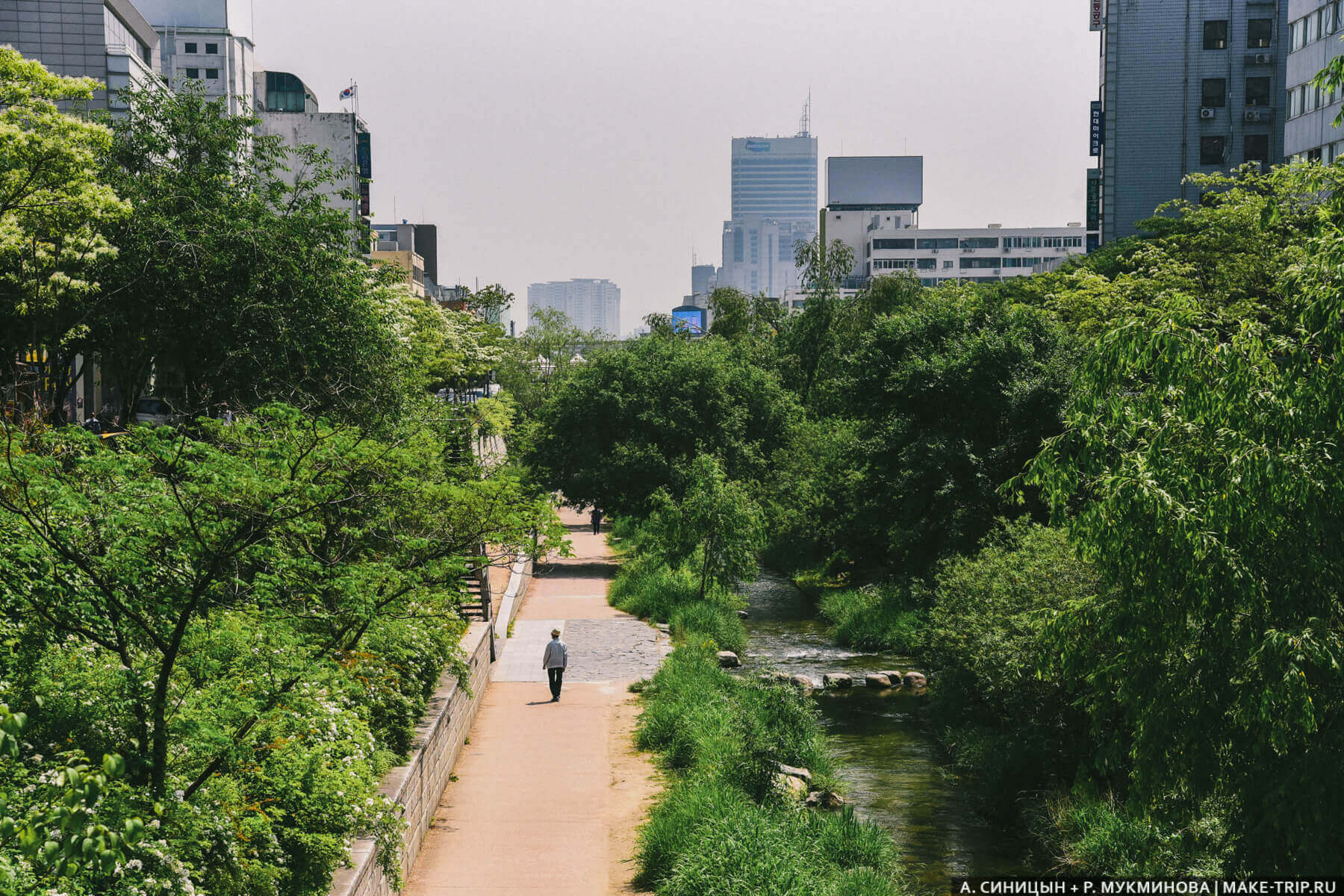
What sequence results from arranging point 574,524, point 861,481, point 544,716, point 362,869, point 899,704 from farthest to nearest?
point 574,524
point 861,481
point 899,704
point 544,716
point 362,869

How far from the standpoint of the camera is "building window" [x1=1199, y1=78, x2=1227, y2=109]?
228 feet

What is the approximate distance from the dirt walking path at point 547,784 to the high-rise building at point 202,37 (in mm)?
81384

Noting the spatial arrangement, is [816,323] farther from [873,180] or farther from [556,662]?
[873,180]

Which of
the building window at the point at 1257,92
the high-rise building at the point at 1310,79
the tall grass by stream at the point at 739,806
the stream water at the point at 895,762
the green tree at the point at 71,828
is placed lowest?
the stream water at the point at 895,762

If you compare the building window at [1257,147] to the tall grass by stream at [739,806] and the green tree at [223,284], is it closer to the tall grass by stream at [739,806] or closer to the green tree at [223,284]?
the tall grass by stream at [739,806]

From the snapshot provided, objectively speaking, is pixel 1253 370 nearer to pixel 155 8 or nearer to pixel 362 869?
pixel 362 869

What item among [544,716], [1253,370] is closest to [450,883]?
[544,716]

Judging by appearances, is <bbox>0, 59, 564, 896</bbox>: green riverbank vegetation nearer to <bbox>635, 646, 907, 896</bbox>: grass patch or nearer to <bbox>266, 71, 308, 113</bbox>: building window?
<bbox>635, 646, 907, 896</bbox>: grass patch

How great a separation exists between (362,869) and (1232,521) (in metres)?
8.35

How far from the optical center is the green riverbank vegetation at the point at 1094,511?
909 centimetres

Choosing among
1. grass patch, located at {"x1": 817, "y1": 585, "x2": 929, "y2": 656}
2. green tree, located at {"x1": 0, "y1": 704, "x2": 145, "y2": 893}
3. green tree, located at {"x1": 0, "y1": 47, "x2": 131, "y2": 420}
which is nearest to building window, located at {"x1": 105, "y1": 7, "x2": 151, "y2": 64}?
green tree, located at {"x1": 0, "y1": 47, "x2": 131, "y2": 420}

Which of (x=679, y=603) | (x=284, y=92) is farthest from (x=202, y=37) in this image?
(x=679, y=603)

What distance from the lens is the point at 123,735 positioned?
910 cm

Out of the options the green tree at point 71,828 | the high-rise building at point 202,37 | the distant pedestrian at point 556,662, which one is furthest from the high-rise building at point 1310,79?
the high-rise building at point 202,37
